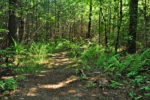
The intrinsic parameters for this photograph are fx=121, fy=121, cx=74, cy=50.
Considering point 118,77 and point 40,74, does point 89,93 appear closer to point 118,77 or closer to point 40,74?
point 118,77

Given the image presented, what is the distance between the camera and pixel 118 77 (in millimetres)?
4438

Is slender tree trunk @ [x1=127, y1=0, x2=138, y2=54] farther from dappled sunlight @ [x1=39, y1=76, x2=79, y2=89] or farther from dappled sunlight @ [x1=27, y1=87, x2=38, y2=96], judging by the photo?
dappled sunlight @ [x1=27, y1=87, x2=38, y2=96]

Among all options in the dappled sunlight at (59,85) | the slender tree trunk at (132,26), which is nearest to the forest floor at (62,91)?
the dappled sunlight at (59,85)

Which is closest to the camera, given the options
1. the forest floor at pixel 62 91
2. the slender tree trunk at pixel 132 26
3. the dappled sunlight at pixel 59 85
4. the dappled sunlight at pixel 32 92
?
the forest floor at pixel 62 91

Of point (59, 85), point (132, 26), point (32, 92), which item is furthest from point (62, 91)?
point (132, 26)

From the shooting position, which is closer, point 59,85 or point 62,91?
point 62,91

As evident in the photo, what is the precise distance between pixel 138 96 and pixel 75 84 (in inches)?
76.0

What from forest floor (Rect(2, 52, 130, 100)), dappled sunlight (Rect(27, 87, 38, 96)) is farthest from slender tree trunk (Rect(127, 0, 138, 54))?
dappled sunlight (Rect(27, 87, 38, 96))

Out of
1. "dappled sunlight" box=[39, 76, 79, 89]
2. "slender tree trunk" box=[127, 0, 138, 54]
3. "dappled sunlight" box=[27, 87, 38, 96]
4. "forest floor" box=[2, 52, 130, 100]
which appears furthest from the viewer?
"slender tree trunk" box=[127, 0, 138, 54]

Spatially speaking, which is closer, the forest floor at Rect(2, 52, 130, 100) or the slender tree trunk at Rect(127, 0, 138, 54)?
the forest floor at Rect(2, 52, 130, 100)

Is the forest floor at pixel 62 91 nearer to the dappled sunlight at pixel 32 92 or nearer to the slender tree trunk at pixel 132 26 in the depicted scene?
the dappled sunlight at pixel 32 92

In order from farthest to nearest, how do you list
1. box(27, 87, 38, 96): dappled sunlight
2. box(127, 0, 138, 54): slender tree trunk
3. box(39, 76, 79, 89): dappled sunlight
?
box(127, 0, 138, 54): slender tree trunk, box(39, 76, 79, 89): dappled sunlight, box(27, 87, 38, 96): dappled sunlight

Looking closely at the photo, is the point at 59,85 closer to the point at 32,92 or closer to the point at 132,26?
the point at 32,92

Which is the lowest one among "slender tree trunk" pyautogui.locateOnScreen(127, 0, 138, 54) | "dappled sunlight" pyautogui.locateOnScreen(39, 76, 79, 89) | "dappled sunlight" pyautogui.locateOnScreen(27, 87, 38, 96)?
"dappled sunlight" pyautogui.locateOnScreen(39, 76, 79, 89)
